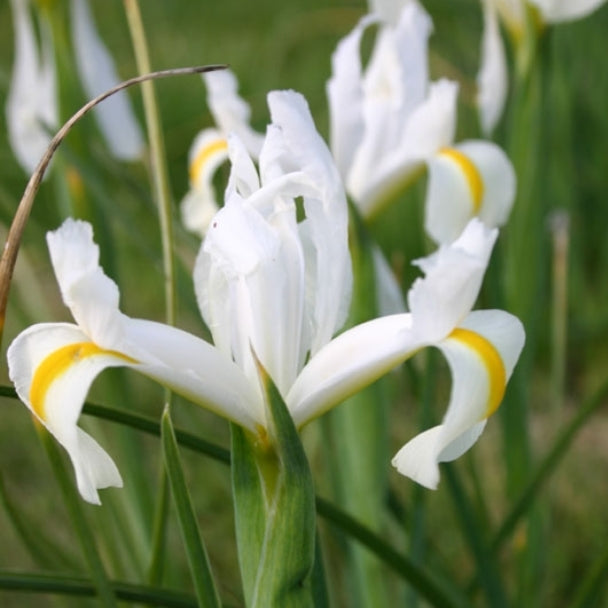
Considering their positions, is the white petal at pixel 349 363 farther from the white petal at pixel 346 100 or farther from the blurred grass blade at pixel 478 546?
the white petal at pixel 346 100

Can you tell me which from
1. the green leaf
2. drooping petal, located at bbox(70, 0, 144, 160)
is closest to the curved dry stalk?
the green leaf

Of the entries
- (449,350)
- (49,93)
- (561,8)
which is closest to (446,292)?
(449,350)

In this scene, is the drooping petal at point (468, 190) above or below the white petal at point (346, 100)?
below

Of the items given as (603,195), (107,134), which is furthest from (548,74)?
(603,195)

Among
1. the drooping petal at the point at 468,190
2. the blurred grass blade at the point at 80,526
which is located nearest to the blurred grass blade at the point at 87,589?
the blurred grass blade at the point at 80,526

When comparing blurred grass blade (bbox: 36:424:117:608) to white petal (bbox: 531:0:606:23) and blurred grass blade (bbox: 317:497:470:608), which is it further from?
white petal (bbox: 531:0:606:23)

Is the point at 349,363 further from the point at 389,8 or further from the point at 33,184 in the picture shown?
the point at 389,8
